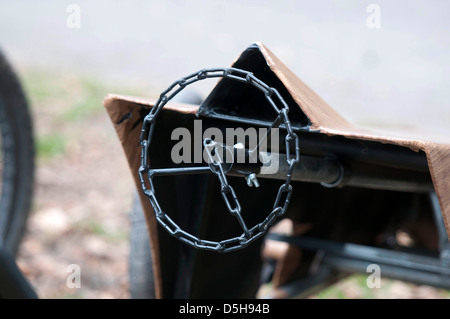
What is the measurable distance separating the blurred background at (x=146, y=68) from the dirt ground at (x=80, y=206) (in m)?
0.01

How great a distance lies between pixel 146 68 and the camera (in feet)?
22.9


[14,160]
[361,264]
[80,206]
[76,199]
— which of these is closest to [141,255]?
[361,264]

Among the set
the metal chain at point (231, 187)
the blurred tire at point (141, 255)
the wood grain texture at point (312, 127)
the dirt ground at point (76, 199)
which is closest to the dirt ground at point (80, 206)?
the dirt ground at point (76, 199)

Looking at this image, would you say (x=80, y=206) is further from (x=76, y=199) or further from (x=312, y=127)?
(x=312, y=127)

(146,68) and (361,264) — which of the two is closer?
(361,264)

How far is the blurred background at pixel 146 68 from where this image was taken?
4133 mm

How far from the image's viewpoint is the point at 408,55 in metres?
7.16

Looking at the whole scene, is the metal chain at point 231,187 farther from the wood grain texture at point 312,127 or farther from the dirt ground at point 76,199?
the dirt ground at point 76,199

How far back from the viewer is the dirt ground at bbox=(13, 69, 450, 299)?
3152 mm

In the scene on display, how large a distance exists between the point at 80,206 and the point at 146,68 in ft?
10.9

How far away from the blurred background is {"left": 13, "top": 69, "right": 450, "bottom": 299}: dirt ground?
0.04 ft

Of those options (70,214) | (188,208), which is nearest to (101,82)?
(70,214)

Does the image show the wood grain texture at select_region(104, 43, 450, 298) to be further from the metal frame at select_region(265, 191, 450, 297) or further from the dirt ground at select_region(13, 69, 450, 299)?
the dirt ground at select_region(13, 69, 450, 299)

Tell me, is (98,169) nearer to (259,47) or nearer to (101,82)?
(101,82)
